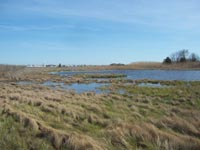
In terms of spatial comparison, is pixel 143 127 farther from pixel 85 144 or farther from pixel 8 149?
pixel 8 149

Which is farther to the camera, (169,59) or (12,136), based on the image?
(169,59)

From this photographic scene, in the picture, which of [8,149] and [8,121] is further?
[8,121]

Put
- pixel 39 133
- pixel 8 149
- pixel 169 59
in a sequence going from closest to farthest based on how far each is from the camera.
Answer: pixel 8 149 < pixel 39 133 < pixel 169 59

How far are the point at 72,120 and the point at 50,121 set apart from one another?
0.76 metres

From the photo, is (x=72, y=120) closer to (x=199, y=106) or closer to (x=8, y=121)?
(x=8, y=121)

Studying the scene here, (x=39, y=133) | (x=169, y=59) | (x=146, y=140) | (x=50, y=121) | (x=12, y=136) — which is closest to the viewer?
(x=146, y=140)

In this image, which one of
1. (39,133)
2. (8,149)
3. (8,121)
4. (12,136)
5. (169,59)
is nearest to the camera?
(8,149)

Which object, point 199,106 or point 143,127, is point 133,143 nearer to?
point 143,127

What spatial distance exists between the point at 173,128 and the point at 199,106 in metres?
8.17

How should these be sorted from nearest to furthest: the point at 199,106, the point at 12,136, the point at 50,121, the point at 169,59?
the point at 12,136 < the point at 50,121 < the point at 199,106 < the point at 169,59

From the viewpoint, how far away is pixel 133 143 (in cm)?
561

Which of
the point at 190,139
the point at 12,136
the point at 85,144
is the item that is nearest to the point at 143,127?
the point at 190,139

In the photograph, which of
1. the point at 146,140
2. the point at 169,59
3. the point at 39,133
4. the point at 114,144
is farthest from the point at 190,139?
the point at 169,59

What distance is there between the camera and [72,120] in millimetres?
8586
